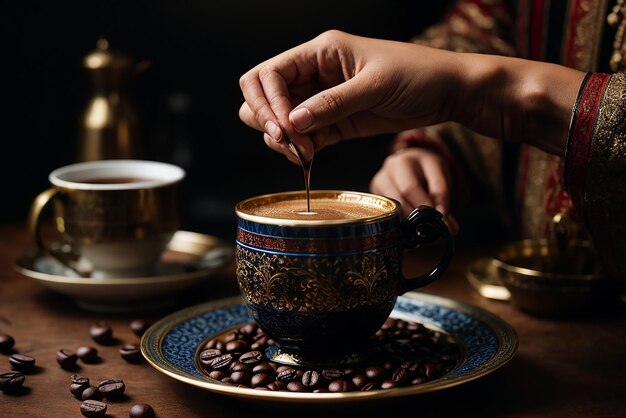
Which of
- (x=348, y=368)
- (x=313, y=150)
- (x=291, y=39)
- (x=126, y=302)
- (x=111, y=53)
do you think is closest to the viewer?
(x=348, y=368)

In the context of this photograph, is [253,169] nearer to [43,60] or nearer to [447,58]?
[43,60]

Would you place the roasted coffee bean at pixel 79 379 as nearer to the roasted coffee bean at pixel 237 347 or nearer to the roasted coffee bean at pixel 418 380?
the roasted coffee bean at pixel 237 347

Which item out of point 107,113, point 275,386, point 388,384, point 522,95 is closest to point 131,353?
point 275,386

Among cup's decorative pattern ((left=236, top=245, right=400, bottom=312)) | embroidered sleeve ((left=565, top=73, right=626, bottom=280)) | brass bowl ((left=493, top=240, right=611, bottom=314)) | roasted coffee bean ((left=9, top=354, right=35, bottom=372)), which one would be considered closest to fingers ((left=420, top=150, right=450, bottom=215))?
brass bowl ((left=493, top=240, right=611, bottom=314))

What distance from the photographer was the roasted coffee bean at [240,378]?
91 centimetres

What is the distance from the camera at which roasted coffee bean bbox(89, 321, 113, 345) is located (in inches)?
45.1

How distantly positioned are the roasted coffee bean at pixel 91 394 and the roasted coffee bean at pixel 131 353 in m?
0.13

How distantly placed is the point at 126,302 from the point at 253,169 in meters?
1.22

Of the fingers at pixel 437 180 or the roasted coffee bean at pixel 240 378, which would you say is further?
the fingers at pixel 437 180

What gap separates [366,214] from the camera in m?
0.98

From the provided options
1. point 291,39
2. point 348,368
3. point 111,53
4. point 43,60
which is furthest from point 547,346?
point 43,60

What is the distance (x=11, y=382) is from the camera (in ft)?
3.15

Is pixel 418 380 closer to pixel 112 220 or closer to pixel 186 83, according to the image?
pixel 112 220

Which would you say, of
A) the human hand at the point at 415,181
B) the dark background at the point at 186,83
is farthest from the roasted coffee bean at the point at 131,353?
the dark background at the point at 186,83
